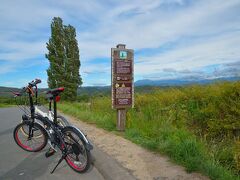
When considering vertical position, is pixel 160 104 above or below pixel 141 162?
above

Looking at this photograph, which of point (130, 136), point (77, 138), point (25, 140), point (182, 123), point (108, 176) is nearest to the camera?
point (108, 176)

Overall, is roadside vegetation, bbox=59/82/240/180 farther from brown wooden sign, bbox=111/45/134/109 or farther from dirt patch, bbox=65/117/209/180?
brown wooden sign, bbox=111/45/134/109

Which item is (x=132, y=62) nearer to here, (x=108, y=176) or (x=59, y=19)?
(x=108, y=176)

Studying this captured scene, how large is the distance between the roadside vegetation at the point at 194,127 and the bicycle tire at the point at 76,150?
5.15 ft

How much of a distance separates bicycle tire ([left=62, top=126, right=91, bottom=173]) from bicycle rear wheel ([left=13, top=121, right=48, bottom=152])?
47.4 inches

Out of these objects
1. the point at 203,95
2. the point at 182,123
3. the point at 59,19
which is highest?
the point at 59,19

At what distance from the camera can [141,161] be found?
505 cm

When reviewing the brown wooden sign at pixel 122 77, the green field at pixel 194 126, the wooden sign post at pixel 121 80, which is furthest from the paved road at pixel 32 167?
the brown wooden sign at pixel 122 77

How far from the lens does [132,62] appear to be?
8414 mm

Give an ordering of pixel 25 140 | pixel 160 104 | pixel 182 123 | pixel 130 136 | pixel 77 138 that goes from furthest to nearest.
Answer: pixel 160 104 → pixel 182 123 → pixel 130 136 → pixel 25 140 → pixel 77 138

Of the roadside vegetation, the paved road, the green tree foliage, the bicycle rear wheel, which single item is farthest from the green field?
the green tree foliage

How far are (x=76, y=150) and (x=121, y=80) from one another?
368 cm

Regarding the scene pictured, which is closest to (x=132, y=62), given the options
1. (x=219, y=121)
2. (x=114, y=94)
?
(x=114, y=94)

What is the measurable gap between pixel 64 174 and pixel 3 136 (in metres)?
4.67
